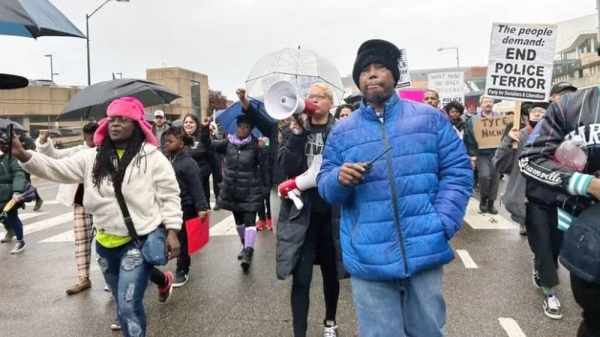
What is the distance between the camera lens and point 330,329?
4008 millimetres

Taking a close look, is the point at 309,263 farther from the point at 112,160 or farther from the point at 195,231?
the point at 195,231

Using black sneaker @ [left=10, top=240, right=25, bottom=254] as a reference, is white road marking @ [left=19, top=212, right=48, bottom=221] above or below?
below

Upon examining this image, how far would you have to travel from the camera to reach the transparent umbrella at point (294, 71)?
258 inches

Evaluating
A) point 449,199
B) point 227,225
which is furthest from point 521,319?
point 227,225

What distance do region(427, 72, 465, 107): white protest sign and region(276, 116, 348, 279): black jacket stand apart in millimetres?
13182

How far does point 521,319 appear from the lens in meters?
4.41

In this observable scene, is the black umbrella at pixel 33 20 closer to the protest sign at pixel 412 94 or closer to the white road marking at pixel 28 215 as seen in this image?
the protest sign at pixel 412 94

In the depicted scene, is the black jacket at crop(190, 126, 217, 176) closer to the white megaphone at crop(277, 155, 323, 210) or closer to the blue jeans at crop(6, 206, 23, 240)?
the blue jeans at crop(6, 206, 23, 240)

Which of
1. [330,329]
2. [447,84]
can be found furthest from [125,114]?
[447,84]

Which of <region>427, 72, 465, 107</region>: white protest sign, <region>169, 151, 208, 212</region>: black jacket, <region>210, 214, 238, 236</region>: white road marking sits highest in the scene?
<region>427, 72, 465, 107</region>: white protest sign

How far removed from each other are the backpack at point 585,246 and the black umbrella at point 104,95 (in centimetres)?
489

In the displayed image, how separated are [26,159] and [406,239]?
7.29 feet

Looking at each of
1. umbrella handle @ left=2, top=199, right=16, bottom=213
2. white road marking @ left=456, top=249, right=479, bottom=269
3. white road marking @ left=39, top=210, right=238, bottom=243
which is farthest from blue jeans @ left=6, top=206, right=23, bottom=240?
white road marking @ left=456, top=249, right=479, bottom=269

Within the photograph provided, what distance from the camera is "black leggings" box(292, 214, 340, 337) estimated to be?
3719mm
